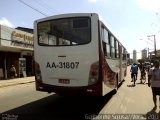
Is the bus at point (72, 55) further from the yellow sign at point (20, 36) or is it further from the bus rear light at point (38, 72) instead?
the yellow sign at point (20, 36)

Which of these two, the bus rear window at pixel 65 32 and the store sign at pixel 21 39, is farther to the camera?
the store sign at pixel 21 39

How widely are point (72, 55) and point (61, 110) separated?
6.31 feet

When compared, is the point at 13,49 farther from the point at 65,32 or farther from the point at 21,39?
the point at 65,32

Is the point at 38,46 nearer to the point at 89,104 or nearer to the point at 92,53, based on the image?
the point at 92,53

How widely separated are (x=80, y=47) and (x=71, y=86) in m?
1.32

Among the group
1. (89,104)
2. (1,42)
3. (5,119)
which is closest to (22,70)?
(1,42)

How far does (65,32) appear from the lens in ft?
32.5

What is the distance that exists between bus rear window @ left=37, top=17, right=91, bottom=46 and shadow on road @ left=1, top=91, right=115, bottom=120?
2270mm

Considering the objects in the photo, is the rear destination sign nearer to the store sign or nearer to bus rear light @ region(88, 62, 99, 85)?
bus rear light @ region(88, 62, 99, 85)

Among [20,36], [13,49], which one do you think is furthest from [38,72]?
[13,49]

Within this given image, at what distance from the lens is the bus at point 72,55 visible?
9.31 meters

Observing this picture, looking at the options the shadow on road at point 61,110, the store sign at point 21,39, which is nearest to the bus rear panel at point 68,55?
the shadow on road at point 61,110

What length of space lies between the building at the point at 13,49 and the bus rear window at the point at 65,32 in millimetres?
17532

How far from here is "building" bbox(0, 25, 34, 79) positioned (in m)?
28.1
